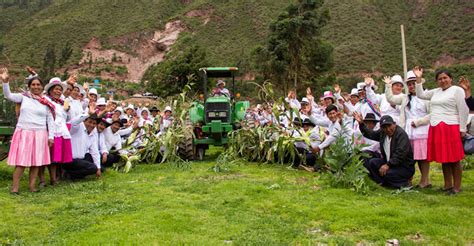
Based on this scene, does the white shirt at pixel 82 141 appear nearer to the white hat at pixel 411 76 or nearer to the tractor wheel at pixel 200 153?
the tractor wheel at pixel 200 153

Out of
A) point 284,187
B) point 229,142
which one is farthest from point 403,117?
point 229,142

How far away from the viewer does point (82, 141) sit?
752cm

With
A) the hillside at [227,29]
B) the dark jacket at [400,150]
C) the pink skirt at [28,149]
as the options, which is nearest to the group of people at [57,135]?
the pink skirt at [28,149]

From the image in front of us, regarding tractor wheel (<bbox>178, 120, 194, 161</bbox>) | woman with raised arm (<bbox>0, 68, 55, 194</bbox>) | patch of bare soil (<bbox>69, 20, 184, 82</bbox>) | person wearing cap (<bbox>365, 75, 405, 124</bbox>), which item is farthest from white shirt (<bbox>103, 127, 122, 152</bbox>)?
patch of bare soil (<bbox>69, 20, 184, 82</bbox>)

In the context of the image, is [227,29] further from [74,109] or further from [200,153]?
[74,109]

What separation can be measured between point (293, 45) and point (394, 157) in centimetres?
2405

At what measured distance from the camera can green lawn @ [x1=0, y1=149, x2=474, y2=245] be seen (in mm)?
4133

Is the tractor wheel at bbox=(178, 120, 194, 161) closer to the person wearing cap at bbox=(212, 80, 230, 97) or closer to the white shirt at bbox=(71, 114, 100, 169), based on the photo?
the person wearing cap at bbox=(212, 80, 230, 97)

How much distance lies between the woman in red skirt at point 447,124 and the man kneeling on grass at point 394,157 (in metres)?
A: 0.37

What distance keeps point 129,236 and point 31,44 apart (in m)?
50.9

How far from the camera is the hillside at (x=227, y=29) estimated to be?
40.4m

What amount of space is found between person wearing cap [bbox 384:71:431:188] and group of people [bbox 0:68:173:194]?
16.4 ft

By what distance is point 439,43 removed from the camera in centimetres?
4103

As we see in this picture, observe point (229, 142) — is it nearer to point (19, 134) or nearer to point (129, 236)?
point (19, 134)
